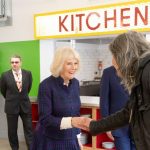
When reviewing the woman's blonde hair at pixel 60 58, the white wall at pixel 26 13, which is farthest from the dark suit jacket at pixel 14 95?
the woman's blonde hair at pixel 60 58

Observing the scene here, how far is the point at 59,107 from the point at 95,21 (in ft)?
9.12

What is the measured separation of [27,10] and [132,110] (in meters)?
4.60

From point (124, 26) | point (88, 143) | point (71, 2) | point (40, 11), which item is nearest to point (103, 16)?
point (124, 26)

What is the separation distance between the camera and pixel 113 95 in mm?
2971

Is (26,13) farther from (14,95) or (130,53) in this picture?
(130,53)

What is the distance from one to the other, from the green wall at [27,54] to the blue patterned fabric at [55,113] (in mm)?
3412

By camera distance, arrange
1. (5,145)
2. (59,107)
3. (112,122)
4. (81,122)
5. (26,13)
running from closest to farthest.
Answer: (112,122) < (81,122) < (59,107) < (5,145) < (26,13)

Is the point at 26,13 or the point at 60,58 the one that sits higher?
the point at 26,13

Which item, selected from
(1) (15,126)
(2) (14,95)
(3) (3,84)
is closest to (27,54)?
(3) (3,84)

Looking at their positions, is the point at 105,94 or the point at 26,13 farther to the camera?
the point at 26,13

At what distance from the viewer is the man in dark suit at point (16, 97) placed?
16.3 feet

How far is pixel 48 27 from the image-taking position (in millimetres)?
5395

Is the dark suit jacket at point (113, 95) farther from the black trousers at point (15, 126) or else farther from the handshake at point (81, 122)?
the black trousers at point (15, 126)

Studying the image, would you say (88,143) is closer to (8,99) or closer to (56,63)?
(8,99)
